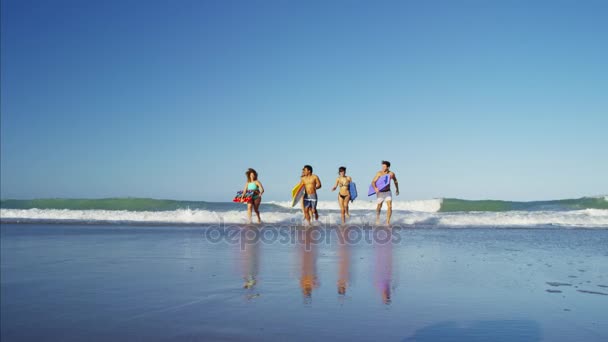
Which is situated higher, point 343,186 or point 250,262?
point 343,186

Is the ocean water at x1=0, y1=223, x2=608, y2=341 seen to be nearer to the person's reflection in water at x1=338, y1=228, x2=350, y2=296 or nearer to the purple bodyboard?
the person's reflection in water at x1=338, y1=228, x2=350, y2=296

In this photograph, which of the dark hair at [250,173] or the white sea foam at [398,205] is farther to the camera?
the white sea foam at [398,205]

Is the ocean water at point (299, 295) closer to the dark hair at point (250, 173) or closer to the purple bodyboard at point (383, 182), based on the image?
the purple bodyboard at point (383, 182)

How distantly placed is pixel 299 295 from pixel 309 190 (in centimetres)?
994

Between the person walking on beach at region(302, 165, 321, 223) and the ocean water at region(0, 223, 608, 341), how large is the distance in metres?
6.85

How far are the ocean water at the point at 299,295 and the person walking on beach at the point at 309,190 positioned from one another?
22.5ft

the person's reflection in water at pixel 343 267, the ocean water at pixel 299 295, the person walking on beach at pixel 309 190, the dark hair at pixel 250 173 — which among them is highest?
the dark hair at pixel 250 173

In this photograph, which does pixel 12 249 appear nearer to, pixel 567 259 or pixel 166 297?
pixel 166 297

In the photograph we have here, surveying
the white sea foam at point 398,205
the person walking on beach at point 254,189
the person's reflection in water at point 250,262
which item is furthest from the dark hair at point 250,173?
the white sea foam at point 398,205

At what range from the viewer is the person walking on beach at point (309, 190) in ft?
43.8

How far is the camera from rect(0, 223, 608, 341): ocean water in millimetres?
2549

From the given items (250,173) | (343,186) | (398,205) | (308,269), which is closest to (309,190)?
(343,186)

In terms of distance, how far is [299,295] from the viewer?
3500mm

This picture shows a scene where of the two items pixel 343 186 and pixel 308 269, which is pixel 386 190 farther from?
pixel 308 269
